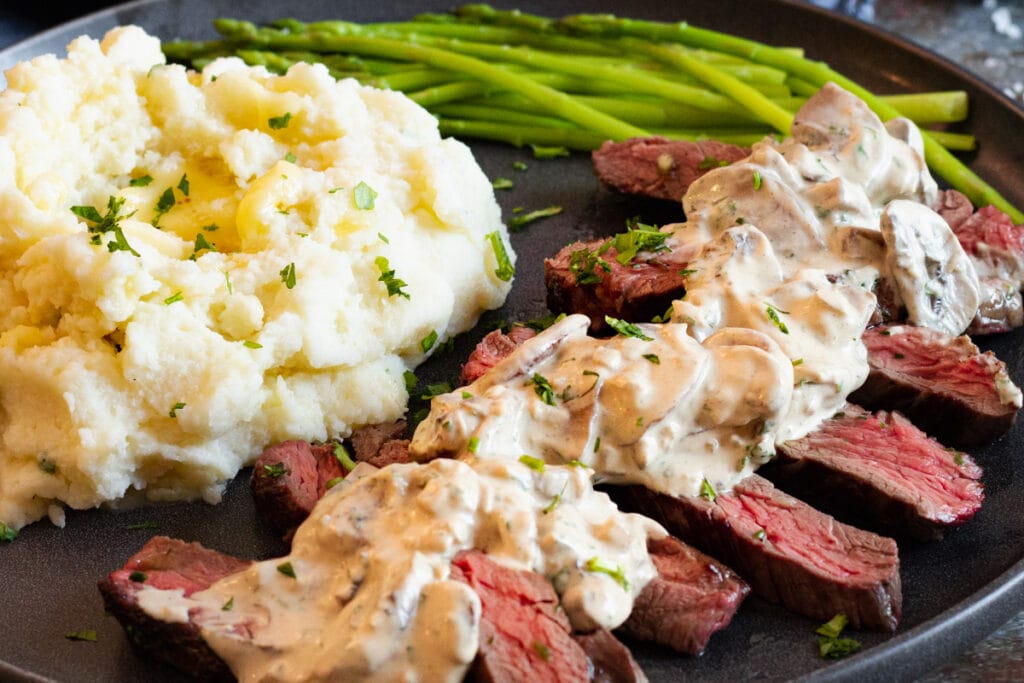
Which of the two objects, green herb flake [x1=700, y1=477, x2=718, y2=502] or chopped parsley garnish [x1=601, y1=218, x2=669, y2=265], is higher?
chopped parsley garnish [x1=601, y1=218, x2=669, y2=265]

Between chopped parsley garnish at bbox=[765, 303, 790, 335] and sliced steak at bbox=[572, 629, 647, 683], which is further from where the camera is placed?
chopped parsley garnish at bbox=[765, 303, 790, 335]

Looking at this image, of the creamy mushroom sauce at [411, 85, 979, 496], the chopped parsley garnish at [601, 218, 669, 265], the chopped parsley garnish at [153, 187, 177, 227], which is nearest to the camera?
the creamy mushroom sauce at [411, 85, 979, 496]

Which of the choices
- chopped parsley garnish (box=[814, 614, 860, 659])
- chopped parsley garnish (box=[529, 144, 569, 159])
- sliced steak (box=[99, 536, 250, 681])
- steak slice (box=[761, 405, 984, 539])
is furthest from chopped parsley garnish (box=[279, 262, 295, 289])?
chopped parsley garnish (box=[529, 144, 569, 159])

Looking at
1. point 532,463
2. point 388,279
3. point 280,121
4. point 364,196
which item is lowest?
point 532,463

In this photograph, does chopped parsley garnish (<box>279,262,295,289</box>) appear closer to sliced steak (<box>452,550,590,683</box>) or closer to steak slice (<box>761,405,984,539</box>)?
sliced steak (<box>452,550,590,683</box>)

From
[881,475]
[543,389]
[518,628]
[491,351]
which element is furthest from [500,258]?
[518,628]

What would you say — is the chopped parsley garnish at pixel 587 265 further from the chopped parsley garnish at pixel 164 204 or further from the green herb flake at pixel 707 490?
the chopped parsley garnish at pixel 164 204

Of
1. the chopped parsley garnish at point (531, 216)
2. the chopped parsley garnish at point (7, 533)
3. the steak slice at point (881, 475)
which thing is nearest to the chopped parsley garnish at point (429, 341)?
the chopped parsley garnish at point (531, 216)

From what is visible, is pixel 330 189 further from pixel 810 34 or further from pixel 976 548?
pixel 810 34

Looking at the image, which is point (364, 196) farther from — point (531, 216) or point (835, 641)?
point (835, 641)
